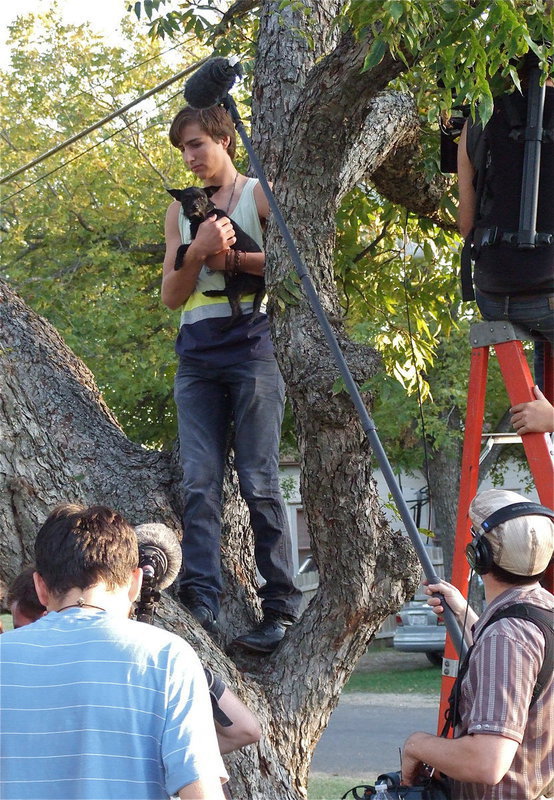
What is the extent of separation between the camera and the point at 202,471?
160 inches

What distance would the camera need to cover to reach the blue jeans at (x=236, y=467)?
400 centimetres

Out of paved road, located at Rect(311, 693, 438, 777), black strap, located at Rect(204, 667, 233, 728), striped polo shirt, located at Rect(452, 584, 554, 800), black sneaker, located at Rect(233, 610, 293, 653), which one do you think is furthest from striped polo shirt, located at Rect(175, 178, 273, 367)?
paved road, located at Rect(311, 693, 438, 777)

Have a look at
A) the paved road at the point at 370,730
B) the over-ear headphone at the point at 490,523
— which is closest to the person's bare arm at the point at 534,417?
the over-ear headphone at the point at 490,523

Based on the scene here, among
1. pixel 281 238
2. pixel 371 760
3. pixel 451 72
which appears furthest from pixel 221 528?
pixel 371 760

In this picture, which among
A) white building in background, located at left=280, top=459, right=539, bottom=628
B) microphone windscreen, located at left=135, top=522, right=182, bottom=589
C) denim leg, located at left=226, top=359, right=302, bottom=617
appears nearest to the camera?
microphone windscreen, located at left=135, top=522, right=182, bottom=589

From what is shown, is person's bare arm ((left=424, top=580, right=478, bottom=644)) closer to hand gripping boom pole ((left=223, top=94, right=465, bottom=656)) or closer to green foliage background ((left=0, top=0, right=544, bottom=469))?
hand gripping boom pole ((left=223, top=94, right=465, bottom=656))

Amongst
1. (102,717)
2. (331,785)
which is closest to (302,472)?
(102,717)

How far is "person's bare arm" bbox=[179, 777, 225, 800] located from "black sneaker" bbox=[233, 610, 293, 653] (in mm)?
1895

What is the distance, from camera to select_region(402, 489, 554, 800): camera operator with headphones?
8.17ft

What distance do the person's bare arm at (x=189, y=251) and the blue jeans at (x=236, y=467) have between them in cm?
32

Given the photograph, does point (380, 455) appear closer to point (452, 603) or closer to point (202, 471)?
point (452, 603)

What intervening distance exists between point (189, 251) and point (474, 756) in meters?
2.36

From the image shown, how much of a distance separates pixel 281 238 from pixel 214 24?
272 cm

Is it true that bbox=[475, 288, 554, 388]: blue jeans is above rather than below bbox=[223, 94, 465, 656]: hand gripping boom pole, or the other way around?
above
